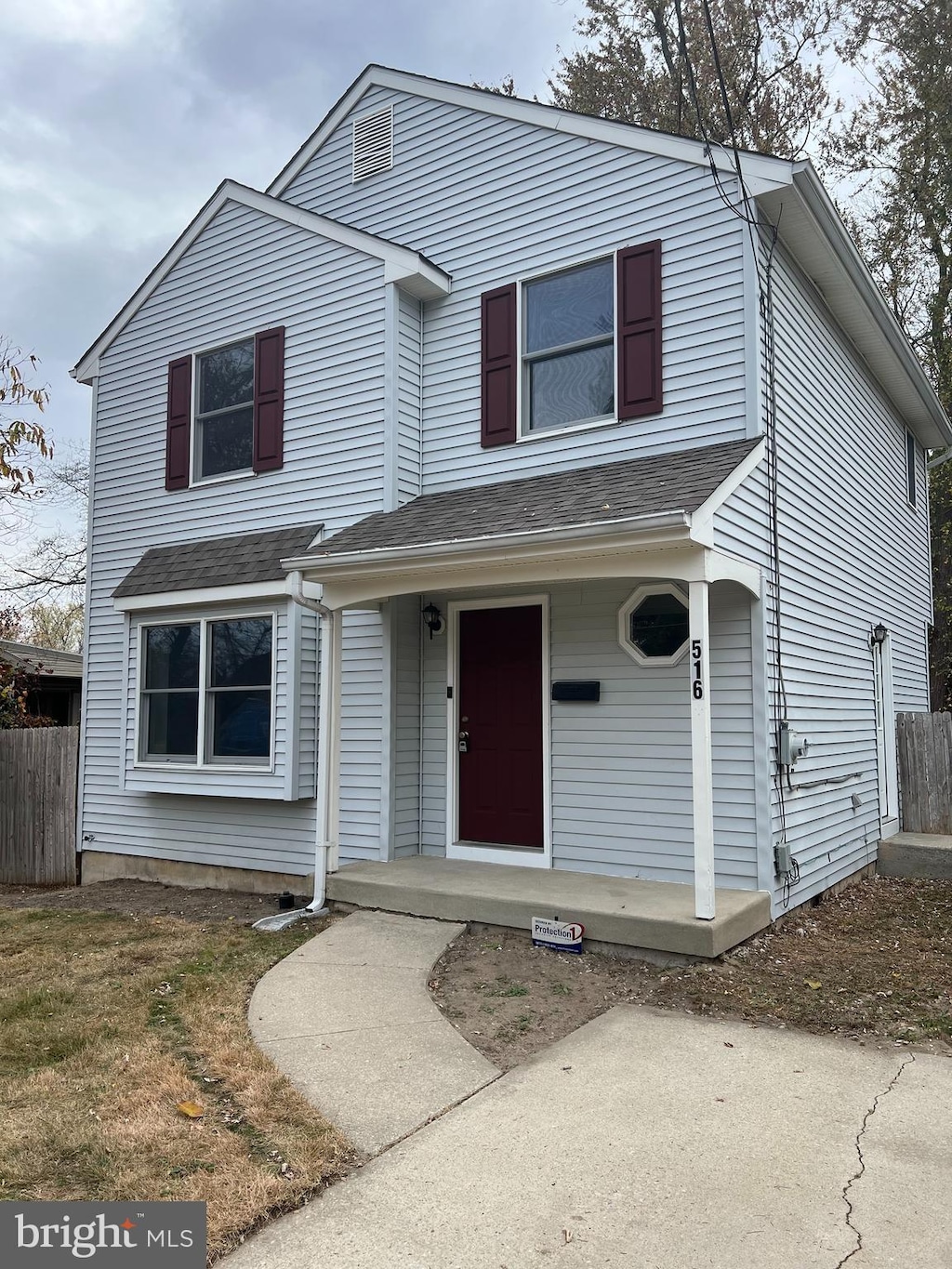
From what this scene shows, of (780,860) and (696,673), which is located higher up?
(696,673)

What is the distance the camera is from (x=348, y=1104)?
363cm

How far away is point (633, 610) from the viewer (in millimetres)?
6844

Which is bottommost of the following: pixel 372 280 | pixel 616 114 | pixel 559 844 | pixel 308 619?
pixel 559 844

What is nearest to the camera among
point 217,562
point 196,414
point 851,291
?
point 851,291

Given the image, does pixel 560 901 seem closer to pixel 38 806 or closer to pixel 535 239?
pixel 535 239

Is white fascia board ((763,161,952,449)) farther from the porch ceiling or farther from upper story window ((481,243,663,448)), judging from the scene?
the porch ceiling

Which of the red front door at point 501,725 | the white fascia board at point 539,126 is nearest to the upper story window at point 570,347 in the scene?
the white fascia board at point 539,126

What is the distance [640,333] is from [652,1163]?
5.74m

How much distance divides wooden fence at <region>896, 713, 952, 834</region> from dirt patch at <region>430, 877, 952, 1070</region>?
4.41 m

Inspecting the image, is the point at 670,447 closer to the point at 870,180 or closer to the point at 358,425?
the point at 358,425

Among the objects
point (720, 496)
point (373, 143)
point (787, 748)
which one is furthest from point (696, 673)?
point (373, 143)

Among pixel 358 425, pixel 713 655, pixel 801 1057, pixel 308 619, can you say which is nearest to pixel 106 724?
pixel 308 619

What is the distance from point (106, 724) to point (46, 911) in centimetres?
252

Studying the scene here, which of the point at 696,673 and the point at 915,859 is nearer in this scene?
the point at 696,673
